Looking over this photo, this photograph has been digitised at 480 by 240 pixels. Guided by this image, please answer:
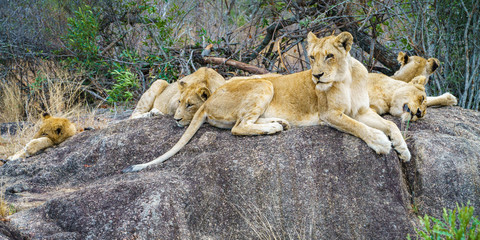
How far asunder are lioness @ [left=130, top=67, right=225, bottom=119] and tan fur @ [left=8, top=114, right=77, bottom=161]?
1099 millimetres

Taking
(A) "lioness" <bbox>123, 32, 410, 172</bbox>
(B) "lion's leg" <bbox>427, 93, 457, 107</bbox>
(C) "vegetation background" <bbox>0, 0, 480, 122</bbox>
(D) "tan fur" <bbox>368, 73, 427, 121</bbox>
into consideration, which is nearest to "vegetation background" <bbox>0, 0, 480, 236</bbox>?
(C) "vegetation background" <bbox>0, 0, 480, 122</bbox>

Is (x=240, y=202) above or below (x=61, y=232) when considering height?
below

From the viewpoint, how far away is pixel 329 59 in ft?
16.2

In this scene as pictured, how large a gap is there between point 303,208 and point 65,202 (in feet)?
7.31

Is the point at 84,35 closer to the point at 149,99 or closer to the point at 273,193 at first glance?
the point at 149,99

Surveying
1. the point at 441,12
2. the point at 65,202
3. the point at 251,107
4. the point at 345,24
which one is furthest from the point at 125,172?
the point at 441,12

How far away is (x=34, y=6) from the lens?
433 inches

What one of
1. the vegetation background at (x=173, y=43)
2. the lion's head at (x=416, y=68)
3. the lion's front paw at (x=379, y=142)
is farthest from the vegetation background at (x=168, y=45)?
the lion's front paw at (x=379, y=142)

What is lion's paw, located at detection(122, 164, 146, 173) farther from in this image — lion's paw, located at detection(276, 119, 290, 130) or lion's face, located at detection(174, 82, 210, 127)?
lion's paw, located at detection(276, 119, 290, 130)

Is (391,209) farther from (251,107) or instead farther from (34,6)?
(34,6)

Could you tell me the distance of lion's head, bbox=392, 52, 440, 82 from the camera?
21.2 feet

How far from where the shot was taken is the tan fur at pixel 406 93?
5.60 m

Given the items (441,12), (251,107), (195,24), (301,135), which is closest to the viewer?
(301,135)

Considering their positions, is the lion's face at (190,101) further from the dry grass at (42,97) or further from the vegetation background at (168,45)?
the dry grass at (42,97)
